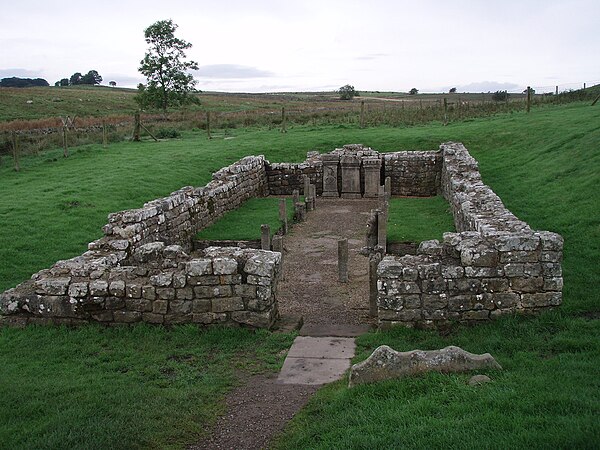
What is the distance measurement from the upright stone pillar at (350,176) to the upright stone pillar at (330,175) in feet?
0.96

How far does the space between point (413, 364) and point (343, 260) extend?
6.17 metres

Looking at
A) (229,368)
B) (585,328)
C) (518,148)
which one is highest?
(518,148)

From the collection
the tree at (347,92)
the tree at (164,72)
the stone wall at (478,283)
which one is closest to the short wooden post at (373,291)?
the stone wall at (478,283)

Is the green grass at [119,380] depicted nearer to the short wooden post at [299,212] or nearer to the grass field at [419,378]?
the grass field at [419,378]

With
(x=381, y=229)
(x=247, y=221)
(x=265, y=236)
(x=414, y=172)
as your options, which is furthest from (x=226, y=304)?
(x=414, y=172)

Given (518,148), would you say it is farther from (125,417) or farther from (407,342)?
(125,417)

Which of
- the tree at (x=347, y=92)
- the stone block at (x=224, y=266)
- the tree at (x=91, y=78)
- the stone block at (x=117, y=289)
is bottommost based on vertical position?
the stone block at (x=117, y=289)

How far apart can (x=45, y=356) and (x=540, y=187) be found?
14569mm

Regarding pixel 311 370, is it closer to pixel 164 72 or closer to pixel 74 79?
pixel 164 72

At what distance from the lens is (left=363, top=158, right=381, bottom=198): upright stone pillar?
24.0m

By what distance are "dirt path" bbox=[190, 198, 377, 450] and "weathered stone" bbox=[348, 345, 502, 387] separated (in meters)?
0.88

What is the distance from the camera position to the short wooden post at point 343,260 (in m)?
12.5

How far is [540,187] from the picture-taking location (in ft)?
57.5

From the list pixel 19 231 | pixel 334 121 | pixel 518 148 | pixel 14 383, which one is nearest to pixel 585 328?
pixel 14 383
